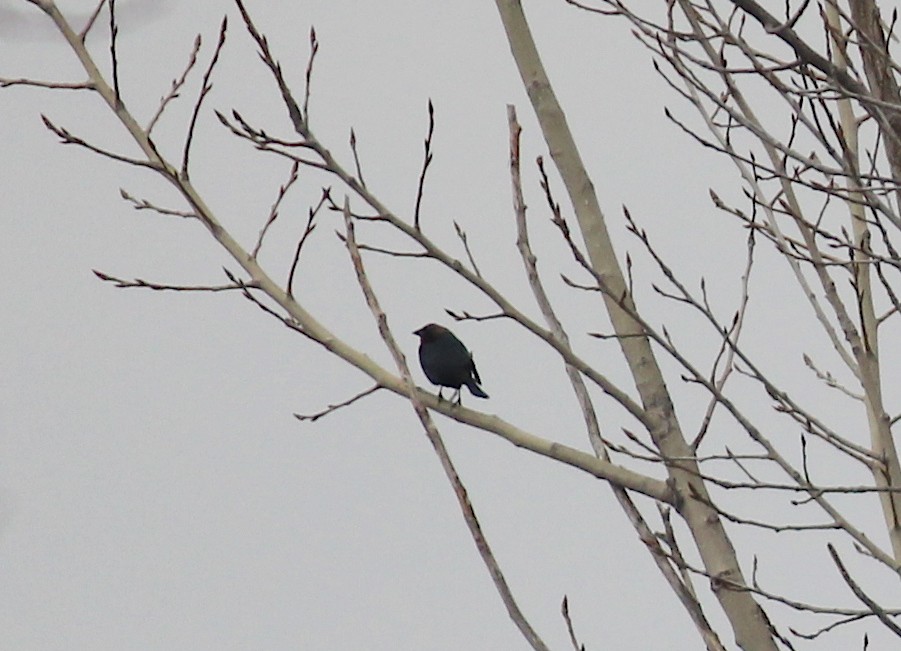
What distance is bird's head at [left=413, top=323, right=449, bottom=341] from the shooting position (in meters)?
3.60

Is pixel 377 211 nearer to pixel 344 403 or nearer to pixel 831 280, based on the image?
pixel 344 403

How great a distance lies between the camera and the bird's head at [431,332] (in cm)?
360

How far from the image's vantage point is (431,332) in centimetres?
362

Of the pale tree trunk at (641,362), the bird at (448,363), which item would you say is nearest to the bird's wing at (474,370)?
the bird at (448,363)

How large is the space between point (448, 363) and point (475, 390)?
0.15 meters

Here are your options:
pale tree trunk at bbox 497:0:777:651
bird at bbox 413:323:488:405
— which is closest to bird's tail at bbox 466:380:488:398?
bird at bbox 413:323:488:405

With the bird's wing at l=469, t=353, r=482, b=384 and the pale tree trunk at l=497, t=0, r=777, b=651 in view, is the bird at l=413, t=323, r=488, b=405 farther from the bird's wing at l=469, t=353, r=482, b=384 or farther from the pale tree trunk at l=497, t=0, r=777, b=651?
the pale tree trunk at l=497, t=0, r=777, b=651

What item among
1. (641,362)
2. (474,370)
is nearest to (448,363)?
(474,370)

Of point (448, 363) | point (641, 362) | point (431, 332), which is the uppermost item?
point (431, 332)

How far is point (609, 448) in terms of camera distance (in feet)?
7.83

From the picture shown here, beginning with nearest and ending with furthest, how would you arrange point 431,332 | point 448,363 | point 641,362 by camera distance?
point 641,362 < point 448,363 < point 431,332

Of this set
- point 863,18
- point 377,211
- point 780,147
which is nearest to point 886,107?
point 780,147

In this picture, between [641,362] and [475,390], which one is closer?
[641,362]

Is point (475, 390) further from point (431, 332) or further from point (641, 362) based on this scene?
point (641, 362)
